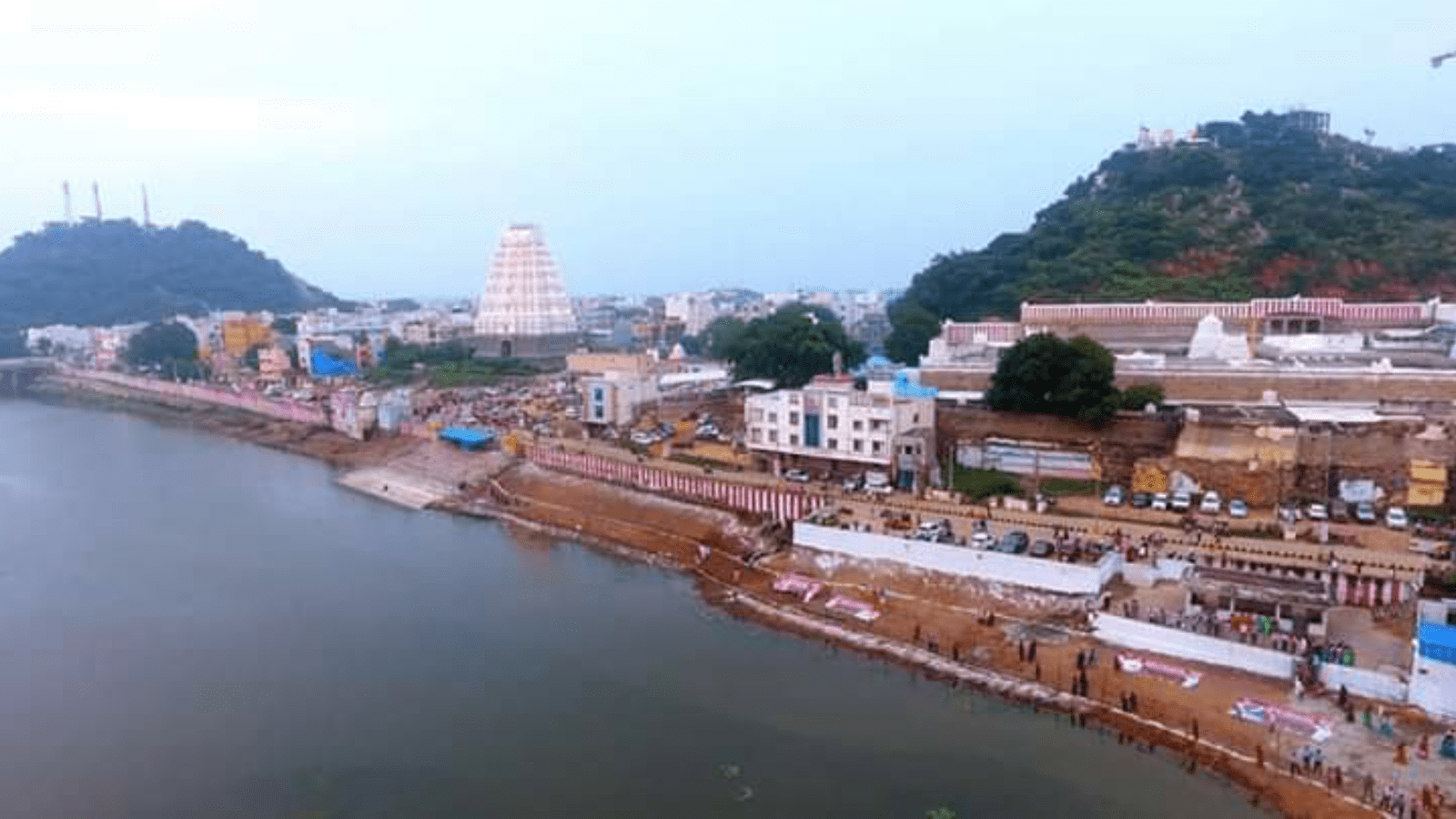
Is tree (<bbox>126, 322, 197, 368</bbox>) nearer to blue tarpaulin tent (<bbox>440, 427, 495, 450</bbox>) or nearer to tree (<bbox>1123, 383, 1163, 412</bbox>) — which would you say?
blue tarpaulin tent (<bbox>440, 427, 495, 450</bbox>)

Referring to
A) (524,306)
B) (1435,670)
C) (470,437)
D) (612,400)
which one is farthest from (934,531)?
(524,306)

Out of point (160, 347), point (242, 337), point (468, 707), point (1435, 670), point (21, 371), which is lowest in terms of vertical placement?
point (468, 707)

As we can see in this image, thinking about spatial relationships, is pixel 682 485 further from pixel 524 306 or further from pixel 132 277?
pixel 132 277

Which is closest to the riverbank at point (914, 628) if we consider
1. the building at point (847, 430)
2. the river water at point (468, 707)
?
the river water at point (468, 707)

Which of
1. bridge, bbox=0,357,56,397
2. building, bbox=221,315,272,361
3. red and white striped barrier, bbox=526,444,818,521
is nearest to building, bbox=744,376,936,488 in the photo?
red and white striped barrier, bbox=526,444,818,521

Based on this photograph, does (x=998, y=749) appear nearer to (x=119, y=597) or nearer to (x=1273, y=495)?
(x=1273, y=495)

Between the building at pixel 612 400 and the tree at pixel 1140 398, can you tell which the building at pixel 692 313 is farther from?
the tree at pixel 1140 398

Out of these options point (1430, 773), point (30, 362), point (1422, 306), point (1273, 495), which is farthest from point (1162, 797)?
point (30, 362)
